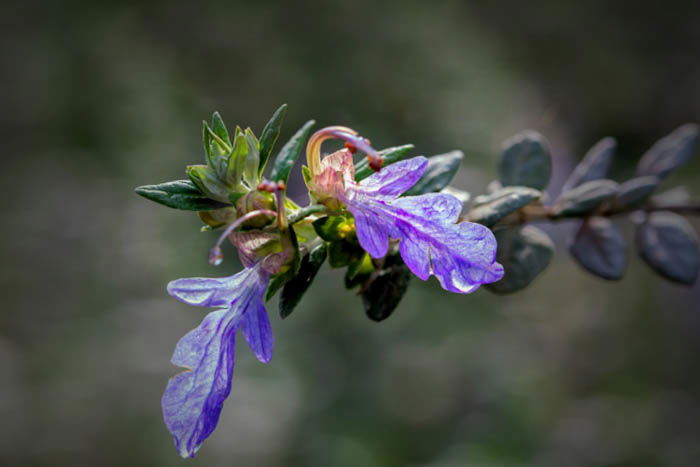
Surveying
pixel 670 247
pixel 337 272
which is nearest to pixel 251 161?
pixel 670 247

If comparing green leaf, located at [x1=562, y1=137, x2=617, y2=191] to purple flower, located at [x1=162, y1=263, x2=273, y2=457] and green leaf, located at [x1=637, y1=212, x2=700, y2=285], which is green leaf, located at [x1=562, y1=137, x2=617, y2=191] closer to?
green leaf, located at [x1=637, y1=212, x2=700, y2=285]

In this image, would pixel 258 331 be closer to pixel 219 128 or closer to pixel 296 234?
pixel 296 234

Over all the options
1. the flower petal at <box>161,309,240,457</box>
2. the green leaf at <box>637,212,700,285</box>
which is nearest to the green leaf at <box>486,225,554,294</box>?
the green leaf at <box>637,212,700,285</box>

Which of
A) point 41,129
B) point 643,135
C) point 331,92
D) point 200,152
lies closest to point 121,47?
point 41,129

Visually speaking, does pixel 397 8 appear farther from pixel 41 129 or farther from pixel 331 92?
pixel 41 129

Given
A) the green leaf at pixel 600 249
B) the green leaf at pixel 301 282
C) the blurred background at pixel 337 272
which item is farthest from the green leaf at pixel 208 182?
the blurred background at pixel 337 272
